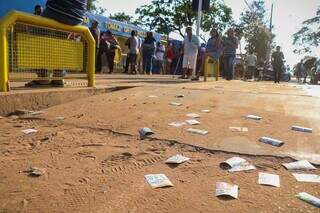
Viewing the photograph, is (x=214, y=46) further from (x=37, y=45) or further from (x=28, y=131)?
(x=28, y=131)

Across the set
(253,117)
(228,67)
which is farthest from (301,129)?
(228,67)

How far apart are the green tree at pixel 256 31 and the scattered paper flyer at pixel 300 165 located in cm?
4120

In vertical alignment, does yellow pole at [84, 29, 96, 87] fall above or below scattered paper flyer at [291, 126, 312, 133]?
above

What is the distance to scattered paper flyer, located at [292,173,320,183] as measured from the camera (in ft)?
8.14

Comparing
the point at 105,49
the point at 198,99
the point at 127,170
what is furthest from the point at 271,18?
the point at 127,170

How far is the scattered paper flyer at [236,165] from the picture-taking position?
2.63m

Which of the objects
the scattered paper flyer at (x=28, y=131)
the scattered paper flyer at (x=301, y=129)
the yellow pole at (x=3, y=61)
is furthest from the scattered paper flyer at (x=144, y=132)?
the yellow pole at (x=3, y=61)

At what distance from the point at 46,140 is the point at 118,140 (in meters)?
0.61

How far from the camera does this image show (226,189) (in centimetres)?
230

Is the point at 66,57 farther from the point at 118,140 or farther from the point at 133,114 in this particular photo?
the point at 118,140

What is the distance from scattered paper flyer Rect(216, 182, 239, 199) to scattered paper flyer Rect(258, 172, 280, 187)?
0.21m

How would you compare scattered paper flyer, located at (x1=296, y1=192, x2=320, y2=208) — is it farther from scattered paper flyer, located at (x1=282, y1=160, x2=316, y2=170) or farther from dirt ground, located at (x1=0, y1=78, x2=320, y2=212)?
scattered paper flyer, located at (x1=282, y1=160, x2=316, y2=170)

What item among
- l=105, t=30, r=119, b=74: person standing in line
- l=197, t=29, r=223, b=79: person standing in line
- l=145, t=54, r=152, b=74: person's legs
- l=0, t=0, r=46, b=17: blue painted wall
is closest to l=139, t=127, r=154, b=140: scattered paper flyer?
l=197, t=29, r=223, b=79: person standing in line

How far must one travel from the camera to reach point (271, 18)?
44188 mm
